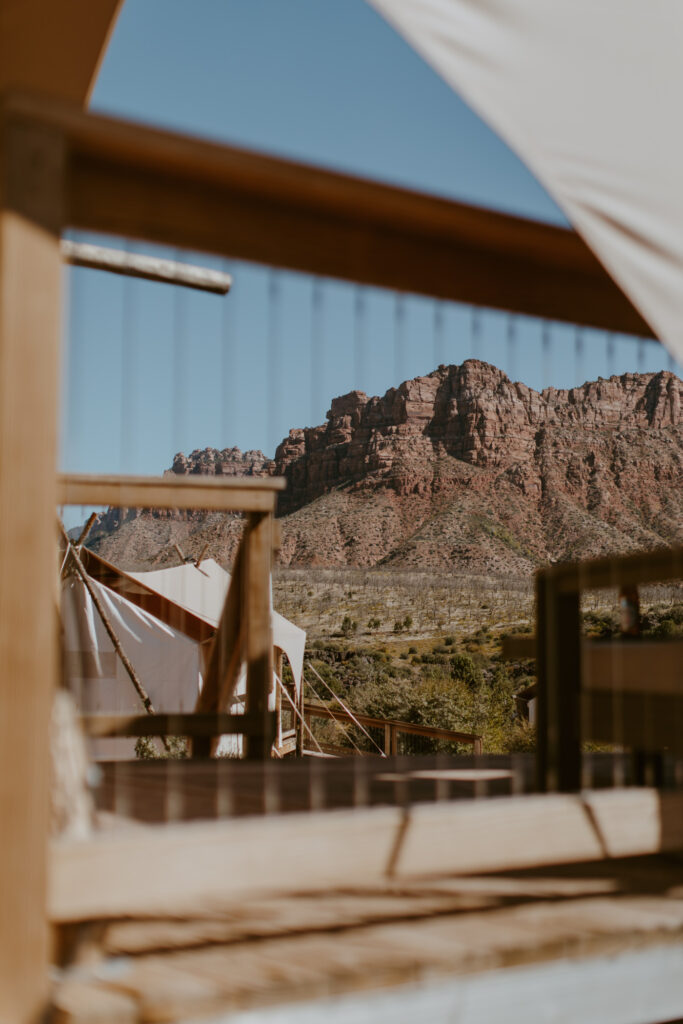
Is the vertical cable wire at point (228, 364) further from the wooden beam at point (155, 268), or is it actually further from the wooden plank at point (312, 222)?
the wooden beam at point (155, 268)

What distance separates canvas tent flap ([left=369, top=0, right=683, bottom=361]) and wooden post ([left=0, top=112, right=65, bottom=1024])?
3.05ft

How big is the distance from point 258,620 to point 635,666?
1.18 m

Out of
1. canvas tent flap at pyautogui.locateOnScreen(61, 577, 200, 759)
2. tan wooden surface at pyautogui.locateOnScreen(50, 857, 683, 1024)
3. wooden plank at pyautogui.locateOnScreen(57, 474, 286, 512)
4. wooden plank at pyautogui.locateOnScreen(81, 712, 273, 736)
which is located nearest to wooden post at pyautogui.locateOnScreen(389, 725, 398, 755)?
canvas tent flap at pyautogui.locateOnScreen(61, 577, 200, 759)

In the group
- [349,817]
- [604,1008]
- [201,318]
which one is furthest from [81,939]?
[201,318]

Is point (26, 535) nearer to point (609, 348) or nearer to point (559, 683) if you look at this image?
point (559, 683)

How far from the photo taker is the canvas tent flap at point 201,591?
726 cm

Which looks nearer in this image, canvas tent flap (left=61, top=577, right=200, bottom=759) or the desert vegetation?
canvas tent flap (left=61, top=577, right=200, bottom=759)

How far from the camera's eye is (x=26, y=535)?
3.82ft

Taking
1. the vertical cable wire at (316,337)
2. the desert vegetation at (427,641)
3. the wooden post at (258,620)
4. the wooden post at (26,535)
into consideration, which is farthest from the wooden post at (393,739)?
the desert vegetation at (427,641)

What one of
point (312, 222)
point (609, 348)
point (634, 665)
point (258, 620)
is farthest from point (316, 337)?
point (258, 620)

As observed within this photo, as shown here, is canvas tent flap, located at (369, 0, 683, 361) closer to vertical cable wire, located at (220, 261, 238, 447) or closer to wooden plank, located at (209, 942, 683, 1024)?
vertical cable wire, located at (220, 261, 238, 447)

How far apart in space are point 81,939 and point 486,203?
133cm

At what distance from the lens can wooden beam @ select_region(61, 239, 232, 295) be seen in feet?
9.55

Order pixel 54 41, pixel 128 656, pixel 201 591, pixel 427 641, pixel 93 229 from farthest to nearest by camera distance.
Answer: pixel 427 641 → pixel 201 591 → pixel 128 656 → pixel 54 41 → pixel 93 229
